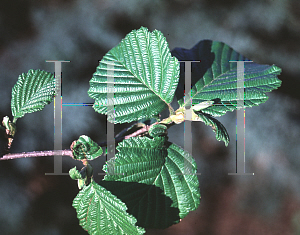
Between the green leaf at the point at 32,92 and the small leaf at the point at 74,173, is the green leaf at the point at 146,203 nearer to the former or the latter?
A: the small leaf at the point at 74,173

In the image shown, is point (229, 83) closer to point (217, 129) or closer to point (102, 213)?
point (217, 129)

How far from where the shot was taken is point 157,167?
1.31ft

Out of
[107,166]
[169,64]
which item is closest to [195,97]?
[169,64]

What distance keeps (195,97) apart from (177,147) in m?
0.09

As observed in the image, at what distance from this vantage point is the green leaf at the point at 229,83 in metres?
0.43

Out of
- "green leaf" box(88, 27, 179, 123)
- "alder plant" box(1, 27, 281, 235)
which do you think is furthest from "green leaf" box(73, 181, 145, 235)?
"green leaf" box(88, 27, 179, 123)

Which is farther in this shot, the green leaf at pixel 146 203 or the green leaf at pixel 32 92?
the green leaf at pixel 32 92

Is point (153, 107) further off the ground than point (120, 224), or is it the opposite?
point (153, 107)

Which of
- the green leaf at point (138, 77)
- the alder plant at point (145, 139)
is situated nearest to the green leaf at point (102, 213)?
the alder plant at point (145, 139)

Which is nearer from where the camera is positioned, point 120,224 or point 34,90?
point 120,224

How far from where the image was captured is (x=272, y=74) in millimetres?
465

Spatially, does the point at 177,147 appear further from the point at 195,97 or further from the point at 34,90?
the point at 34,90

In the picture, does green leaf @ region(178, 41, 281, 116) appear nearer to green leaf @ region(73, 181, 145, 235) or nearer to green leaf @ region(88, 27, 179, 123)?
green leaf @ region(88, 27, 179, 123)

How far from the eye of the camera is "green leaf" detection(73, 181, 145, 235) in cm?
37
